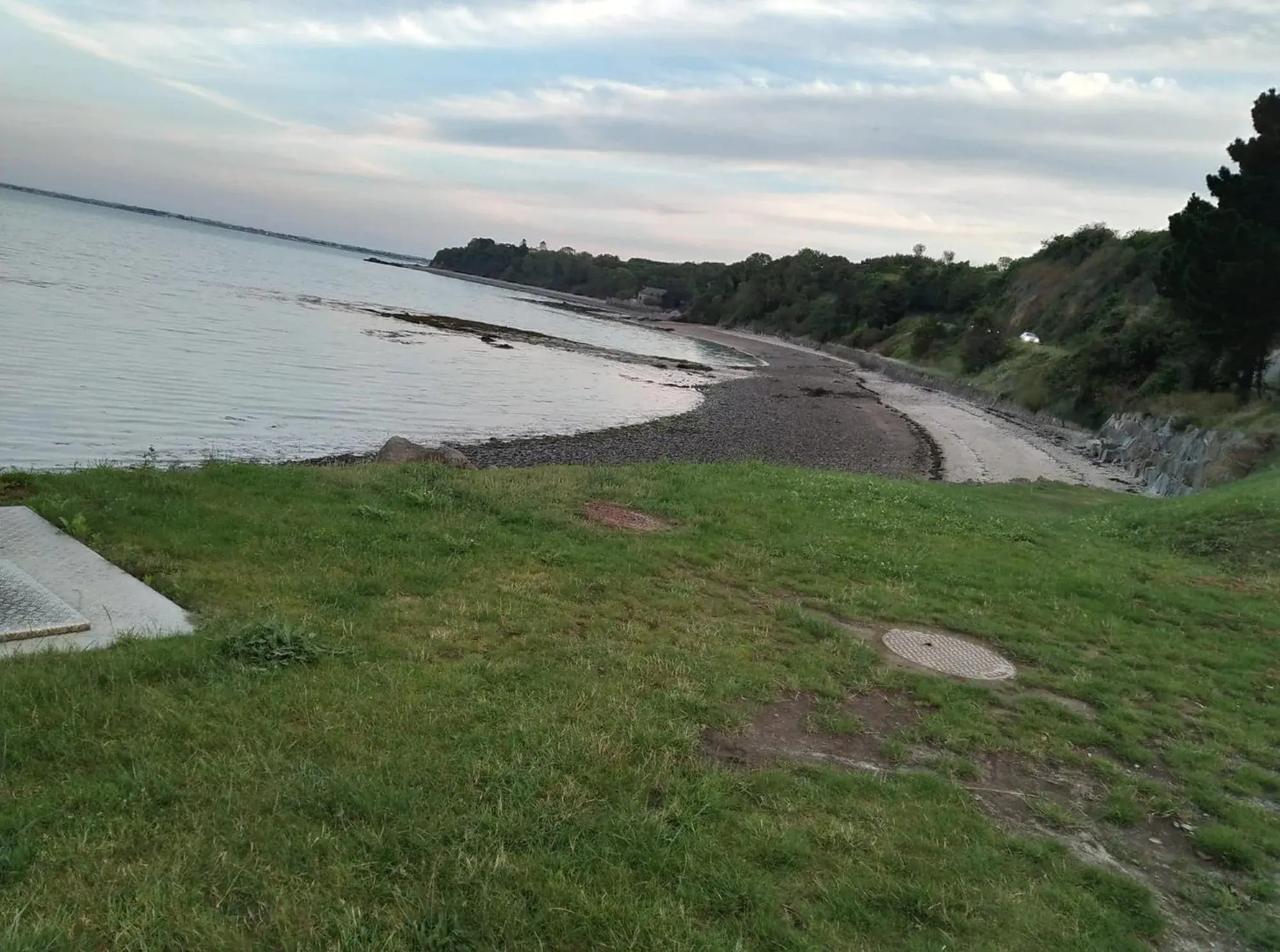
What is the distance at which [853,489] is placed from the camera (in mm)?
15547

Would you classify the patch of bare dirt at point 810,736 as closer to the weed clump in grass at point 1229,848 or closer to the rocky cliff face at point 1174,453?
the weed clump in grass at point 1229,848

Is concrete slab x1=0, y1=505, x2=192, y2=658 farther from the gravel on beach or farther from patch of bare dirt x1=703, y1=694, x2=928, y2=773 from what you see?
the gravel on beach

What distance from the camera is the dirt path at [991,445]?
28.6 meters

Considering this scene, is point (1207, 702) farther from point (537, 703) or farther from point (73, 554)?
point (73, 554)

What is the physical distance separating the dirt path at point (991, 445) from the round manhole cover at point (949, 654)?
64.1ft

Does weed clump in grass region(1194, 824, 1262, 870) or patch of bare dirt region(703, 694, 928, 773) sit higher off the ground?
weed clump in grass region(1194, 824, 1262, 870)

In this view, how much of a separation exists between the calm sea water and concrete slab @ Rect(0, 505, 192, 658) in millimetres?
10337

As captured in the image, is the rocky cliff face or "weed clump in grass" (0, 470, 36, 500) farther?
the rocky cliff face

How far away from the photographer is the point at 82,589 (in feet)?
20.0

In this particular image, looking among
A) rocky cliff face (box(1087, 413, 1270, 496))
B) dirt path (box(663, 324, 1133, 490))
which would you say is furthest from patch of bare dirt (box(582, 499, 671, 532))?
rocky cliff face (box(1087, 413, 1270, 496))

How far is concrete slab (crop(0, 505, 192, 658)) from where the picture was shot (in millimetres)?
5316

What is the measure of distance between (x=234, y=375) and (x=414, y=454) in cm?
1701

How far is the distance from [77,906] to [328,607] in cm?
342

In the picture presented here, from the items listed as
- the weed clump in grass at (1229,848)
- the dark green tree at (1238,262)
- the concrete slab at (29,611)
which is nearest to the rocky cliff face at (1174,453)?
the dark green tree at (1238,262)
